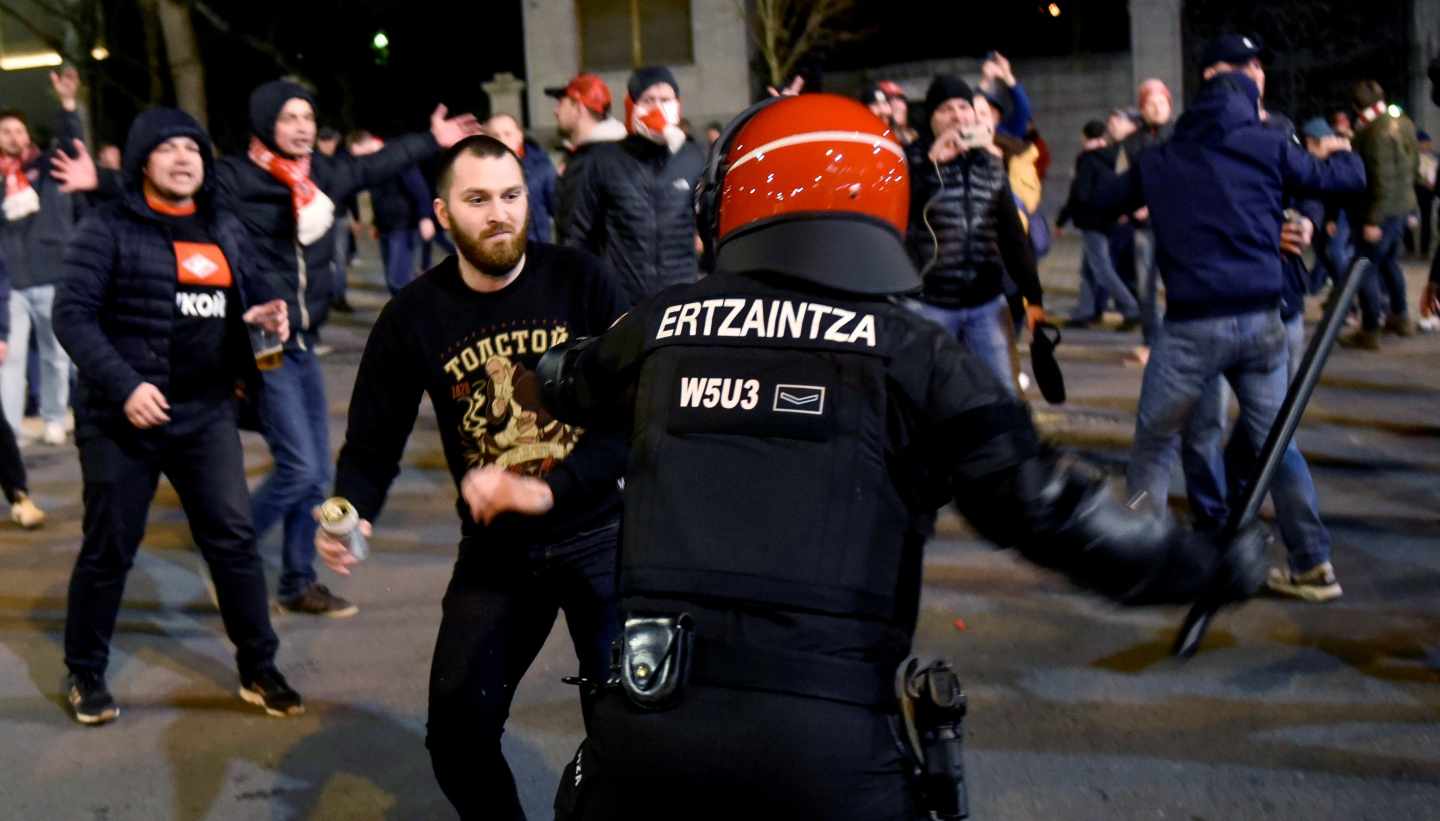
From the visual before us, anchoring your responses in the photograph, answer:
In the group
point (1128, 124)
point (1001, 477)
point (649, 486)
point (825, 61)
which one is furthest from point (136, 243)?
point (825, 61)

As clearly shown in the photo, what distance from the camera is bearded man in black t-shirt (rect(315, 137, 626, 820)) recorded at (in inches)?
136

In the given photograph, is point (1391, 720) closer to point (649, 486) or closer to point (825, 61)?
point (649, 486)

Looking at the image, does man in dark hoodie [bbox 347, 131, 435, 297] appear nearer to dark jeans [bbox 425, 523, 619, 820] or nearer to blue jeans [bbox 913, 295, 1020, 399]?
blue jeans [bbox 913, 295, 1020, 399]

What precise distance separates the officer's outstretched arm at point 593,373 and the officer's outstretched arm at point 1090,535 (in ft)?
1.83

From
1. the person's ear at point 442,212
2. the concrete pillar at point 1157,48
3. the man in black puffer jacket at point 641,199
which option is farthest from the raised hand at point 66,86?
the concrete pillar at point 1157,48

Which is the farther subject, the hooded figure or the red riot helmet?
the hooded figure

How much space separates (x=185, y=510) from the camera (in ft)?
17.0

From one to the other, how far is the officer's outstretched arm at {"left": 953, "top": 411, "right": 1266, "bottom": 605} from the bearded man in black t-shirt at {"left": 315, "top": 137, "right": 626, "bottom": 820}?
1.35 m

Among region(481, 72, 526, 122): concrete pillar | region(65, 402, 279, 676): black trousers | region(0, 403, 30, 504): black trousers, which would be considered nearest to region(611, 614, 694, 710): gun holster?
region(65, 402, 279, 676): black trousers

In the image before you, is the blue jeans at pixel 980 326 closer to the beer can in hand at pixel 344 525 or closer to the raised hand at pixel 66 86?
the beer can in hand at pixel 344 525

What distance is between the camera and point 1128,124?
12.3 metres

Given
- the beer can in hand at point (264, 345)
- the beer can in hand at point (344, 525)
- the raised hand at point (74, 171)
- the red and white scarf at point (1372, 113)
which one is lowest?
the beer can in hand at point (344, 525)

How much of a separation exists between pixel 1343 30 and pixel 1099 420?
1325 centimetres

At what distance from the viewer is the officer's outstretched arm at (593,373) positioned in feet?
8.03
